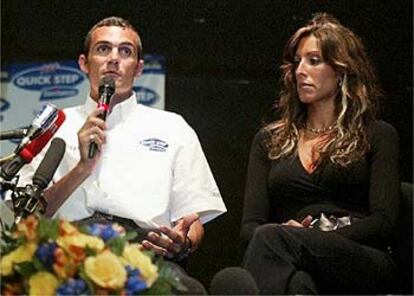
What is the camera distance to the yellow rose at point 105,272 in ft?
4.54

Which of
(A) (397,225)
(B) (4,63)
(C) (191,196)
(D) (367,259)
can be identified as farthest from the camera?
(B) (4,63)

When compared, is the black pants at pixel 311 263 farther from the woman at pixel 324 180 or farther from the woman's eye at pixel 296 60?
the woman's eye at pixel 296 60

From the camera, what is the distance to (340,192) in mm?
2279

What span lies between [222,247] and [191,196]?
696 millimetres

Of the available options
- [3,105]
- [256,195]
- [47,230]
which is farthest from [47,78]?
[47,230]

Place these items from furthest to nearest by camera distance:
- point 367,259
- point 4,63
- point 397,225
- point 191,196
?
point 4,63
point 191,196
point 397,225
point 367,259

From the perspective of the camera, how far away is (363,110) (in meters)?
2.38

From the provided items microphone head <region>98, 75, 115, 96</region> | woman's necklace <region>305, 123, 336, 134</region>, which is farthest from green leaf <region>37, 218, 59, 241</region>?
woman's necklace <region>305, 123, 336, 134</region>

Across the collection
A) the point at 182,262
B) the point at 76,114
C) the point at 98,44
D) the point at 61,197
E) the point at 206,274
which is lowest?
the point at 206,274

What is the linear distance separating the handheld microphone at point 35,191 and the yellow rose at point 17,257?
237 millimetres

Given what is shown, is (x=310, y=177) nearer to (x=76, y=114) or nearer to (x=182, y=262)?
(x=182, y=262)

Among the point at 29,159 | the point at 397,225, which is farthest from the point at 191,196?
the point at 29,159

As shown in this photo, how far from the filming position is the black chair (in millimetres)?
2189

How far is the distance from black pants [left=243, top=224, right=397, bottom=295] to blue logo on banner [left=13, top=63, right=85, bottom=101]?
4.44ft
